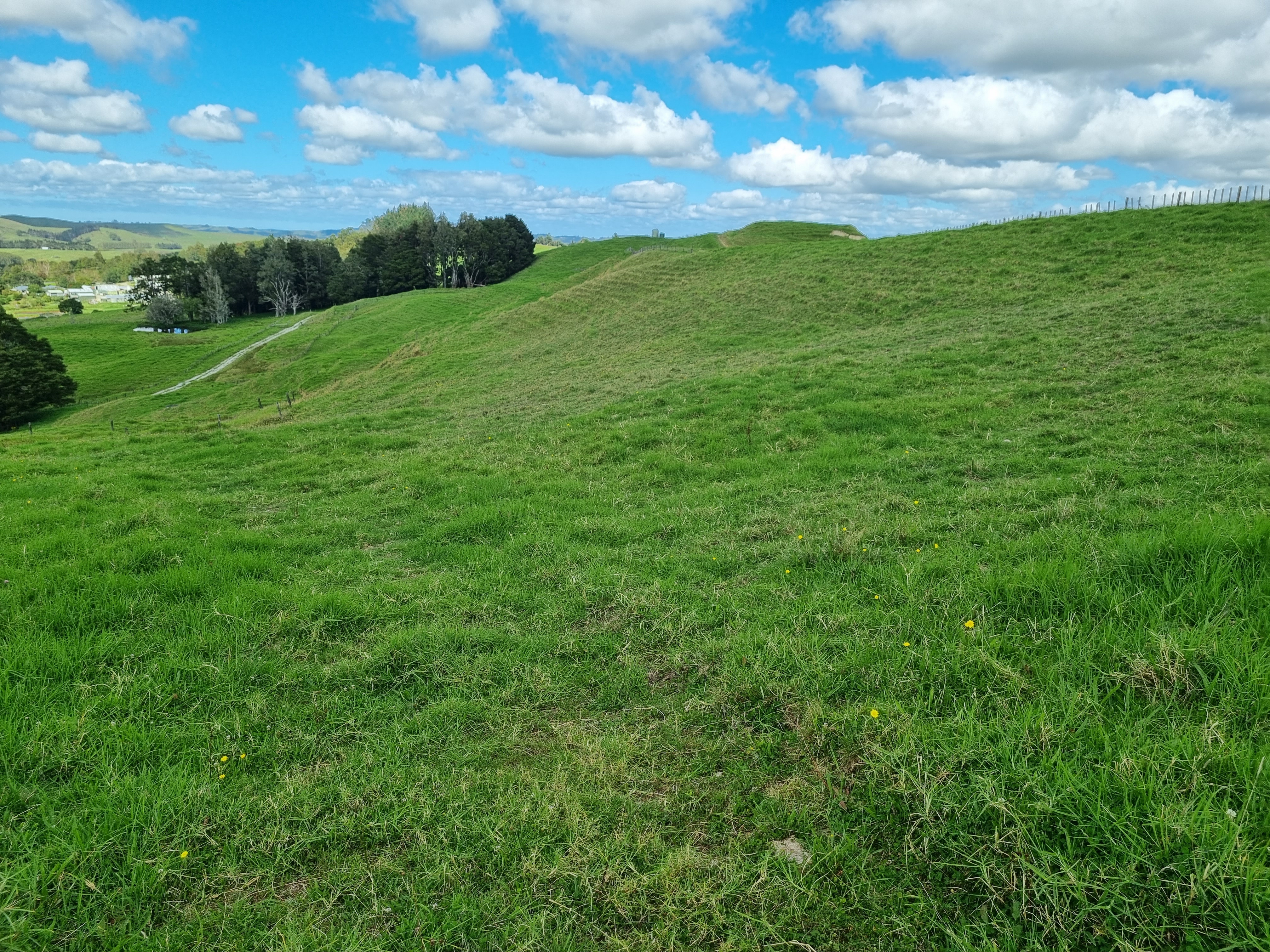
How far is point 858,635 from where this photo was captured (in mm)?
4867

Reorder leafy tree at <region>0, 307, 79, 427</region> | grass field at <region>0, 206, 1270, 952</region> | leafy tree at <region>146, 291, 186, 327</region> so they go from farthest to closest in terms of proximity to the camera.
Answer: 1. leafy tree at <region>146, 291, 186, 327</region>
2. leafy tree at <region>0, 307, 79, 427</region>
3. grass field at <region>0, 206, 1270, 952</region>

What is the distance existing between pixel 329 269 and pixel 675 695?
12402cm

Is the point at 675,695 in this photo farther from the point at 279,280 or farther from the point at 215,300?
the point at 215,300

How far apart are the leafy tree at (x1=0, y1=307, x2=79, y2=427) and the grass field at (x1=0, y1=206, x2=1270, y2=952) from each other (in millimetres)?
55623

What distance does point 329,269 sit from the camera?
110m

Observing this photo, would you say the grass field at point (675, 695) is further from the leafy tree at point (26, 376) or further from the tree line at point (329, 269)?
the tree line at point (329, 269)

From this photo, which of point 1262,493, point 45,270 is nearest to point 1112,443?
point 1262,493

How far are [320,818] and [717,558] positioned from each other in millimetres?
4495

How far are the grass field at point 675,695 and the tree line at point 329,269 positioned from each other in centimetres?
10043

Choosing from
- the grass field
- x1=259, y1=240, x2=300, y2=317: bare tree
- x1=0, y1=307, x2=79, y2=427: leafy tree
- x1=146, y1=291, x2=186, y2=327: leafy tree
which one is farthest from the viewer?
x1=259, y1=240, x2=300, y2=317: bare tree

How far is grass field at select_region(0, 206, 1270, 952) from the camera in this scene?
9.73 feet

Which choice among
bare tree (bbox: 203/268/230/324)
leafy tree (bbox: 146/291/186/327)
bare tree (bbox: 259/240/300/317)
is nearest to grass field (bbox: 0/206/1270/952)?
leafy tree (bbox: 146/291/186/327)

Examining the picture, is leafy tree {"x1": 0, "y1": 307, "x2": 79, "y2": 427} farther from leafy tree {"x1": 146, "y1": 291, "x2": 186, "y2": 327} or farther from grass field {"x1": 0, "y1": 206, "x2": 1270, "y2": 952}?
grass field {"x1": 0, "y1": 206, "x2": 1270, "y2": 952}

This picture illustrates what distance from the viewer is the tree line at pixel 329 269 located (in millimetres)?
102375
